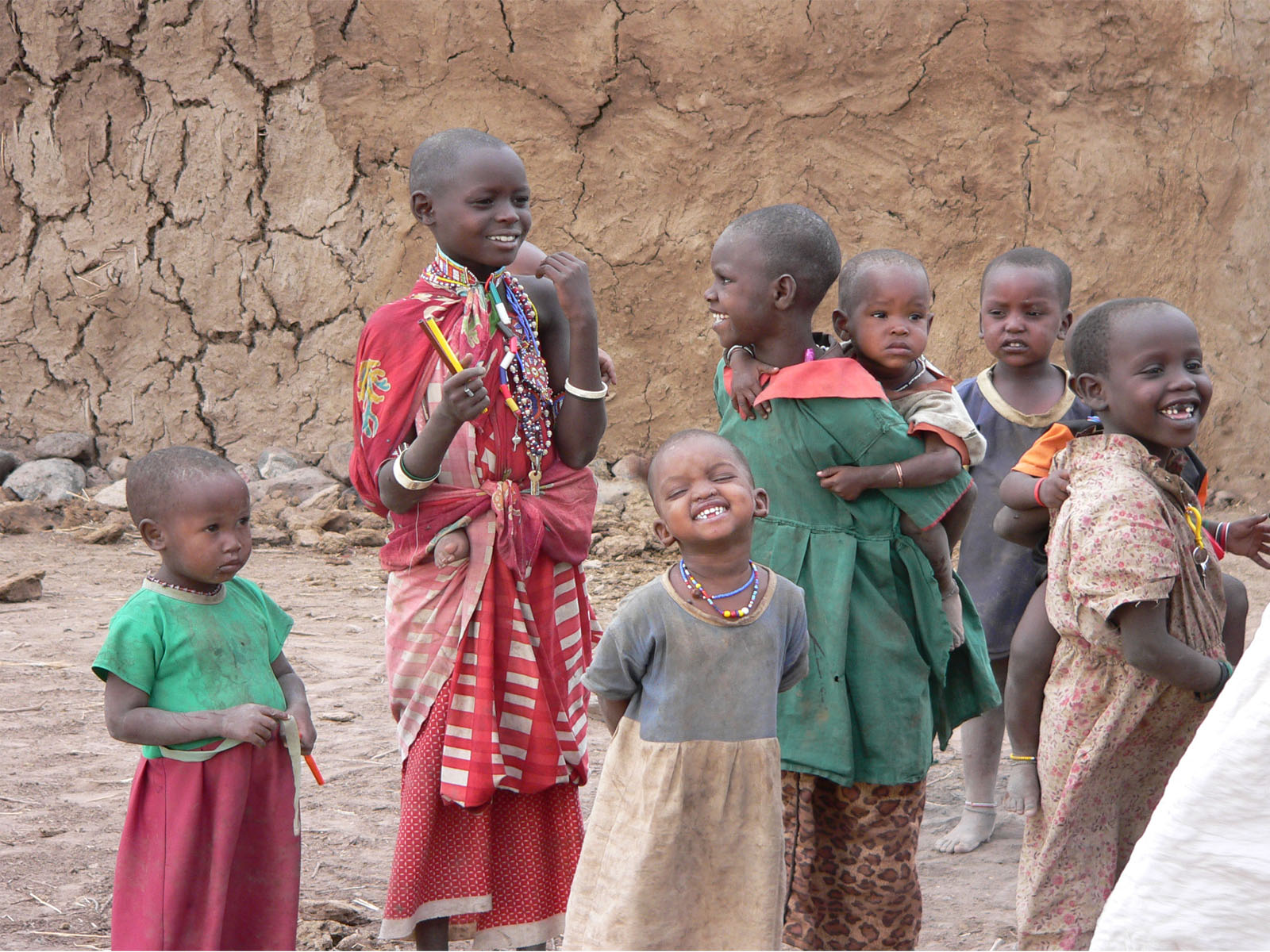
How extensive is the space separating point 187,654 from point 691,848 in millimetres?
983

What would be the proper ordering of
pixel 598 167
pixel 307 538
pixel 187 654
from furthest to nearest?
1. pixel 598 167
2. pixel 307 538
3. pixel 187 654

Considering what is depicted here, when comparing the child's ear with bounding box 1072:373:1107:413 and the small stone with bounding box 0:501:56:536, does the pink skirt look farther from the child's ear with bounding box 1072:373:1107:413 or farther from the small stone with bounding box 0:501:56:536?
the small stone with bounding box 0:501:56:536

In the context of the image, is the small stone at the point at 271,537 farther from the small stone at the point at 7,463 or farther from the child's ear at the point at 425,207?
the child's ear at the point at 425,207

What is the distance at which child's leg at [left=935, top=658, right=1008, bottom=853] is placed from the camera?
3.48 meters

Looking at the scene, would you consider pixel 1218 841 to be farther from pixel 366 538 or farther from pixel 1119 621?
pixel 366 538

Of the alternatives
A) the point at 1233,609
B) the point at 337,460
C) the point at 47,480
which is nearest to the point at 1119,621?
the point at 1233,609

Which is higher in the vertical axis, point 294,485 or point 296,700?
point 294,485

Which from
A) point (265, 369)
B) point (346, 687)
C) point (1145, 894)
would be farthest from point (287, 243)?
point (1145, 894)

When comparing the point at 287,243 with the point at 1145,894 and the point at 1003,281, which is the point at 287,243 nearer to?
the point at 1003,281

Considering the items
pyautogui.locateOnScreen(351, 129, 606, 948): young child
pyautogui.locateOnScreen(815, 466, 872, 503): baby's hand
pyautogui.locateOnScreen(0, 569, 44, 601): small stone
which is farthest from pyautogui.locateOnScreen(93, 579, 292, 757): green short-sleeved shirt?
pyautogui.locateOnScreen(0, 569, 44, 601): small stone

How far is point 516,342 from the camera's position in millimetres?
2688

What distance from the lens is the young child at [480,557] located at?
257 centimetres

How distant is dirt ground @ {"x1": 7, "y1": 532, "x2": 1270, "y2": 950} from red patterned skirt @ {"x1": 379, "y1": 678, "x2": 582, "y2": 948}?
1.26 feet

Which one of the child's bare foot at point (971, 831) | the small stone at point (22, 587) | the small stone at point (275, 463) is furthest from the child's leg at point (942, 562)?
the small stone at point (275, 463)
